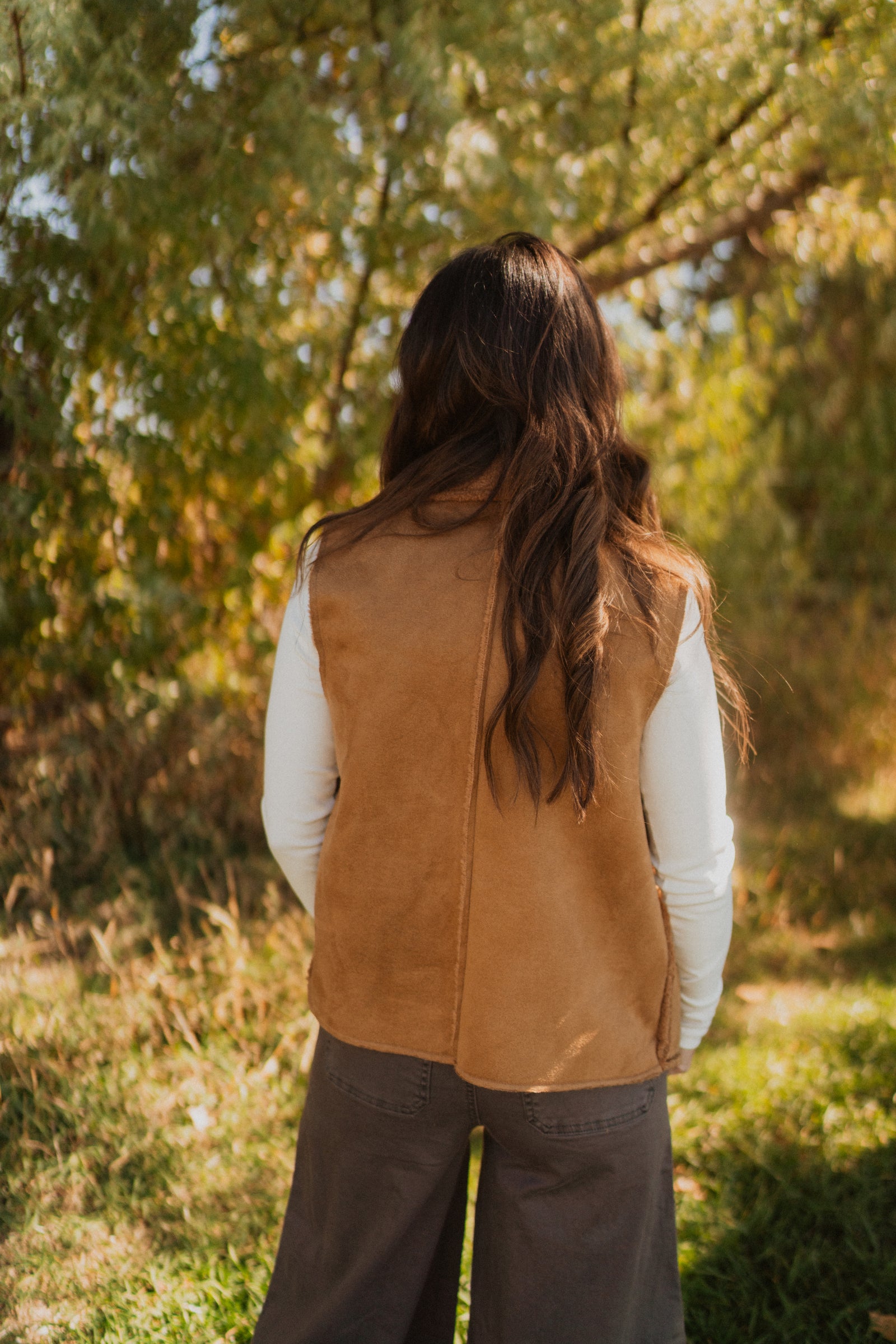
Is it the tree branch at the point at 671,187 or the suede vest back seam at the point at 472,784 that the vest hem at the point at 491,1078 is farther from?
the tree branch at the point at 671,187

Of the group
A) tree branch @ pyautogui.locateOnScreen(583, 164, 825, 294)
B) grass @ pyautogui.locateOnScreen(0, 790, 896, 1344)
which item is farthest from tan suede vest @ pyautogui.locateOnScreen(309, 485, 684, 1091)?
tree branch @ pyautogui.locateOnScreen(583, 164, 825, 294)

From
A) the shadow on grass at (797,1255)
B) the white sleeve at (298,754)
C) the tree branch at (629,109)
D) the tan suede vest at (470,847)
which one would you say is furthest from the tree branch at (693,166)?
the shadow on grass at (797,1255)

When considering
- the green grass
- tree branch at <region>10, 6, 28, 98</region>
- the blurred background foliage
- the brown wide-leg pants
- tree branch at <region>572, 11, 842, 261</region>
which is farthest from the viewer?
tree branch at <region>572, 11, 842, 261</region>

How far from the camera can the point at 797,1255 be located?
211 centimetres

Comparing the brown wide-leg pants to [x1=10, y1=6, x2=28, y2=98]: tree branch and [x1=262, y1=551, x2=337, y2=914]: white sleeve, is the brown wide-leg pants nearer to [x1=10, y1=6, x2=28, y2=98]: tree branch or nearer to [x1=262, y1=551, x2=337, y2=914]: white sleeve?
[x1=262, y1=551, x2=337, y2=914]: white sleeve

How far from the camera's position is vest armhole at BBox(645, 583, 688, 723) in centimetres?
114

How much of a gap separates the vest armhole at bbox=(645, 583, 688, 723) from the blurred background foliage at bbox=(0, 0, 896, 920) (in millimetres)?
1568

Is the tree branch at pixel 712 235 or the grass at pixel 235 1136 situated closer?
the grass at pixel 235 1136

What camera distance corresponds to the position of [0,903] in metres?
3.01

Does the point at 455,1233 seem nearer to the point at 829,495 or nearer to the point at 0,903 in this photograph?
the point at 0,903

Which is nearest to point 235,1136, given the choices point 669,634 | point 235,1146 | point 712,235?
point 235,1146

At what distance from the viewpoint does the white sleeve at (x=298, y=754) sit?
126 centimetres

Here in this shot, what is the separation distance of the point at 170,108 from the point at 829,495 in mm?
4632

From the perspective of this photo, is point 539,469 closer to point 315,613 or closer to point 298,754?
point 315,613
